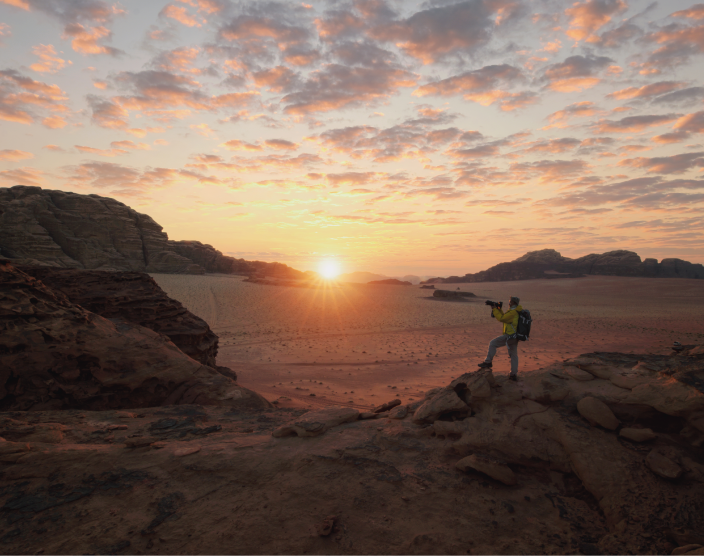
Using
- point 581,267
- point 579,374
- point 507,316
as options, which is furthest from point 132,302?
point 581,267

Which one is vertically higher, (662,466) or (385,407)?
(662,466)

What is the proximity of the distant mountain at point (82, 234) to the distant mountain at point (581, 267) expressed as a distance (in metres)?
54.1

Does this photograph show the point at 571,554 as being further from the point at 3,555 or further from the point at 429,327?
the point at 429,327

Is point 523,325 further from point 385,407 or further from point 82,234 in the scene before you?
point 82,234

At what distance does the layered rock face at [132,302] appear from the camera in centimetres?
983

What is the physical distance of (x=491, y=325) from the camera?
2709cm

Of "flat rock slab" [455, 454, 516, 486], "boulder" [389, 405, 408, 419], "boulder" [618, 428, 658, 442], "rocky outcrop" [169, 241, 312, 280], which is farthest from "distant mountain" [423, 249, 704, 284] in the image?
"flat rock slab" [455, 454, 516, 486]

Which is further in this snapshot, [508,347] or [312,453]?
[508,347]

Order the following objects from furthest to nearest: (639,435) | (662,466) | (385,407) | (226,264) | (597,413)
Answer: (226,264), (385,407), (597,413), (639,435), (662,466)

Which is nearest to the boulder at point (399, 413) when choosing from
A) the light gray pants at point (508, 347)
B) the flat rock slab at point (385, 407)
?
the flat rock slab at point (385, 407)

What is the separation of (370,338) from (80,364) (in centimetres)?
1621

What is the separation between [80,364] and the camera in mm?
7156

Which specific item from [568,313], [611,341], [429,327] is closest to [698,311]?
[568,313]

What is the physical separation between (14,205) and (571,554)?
219 ft
